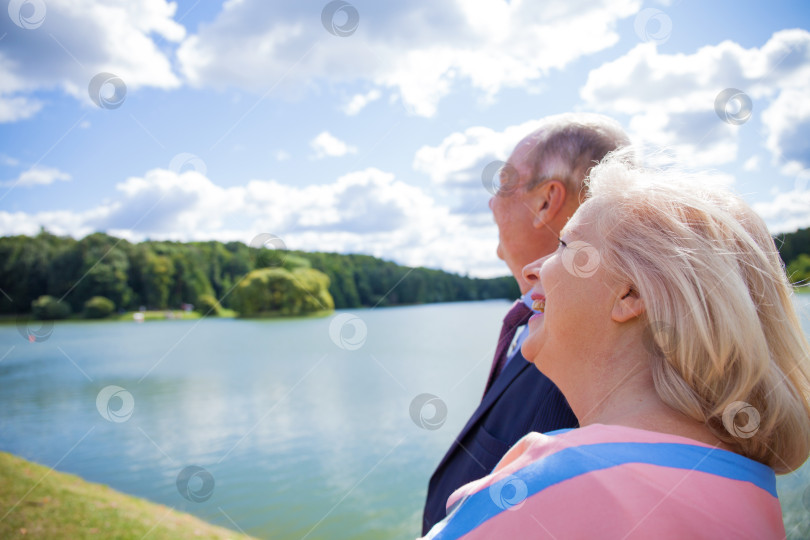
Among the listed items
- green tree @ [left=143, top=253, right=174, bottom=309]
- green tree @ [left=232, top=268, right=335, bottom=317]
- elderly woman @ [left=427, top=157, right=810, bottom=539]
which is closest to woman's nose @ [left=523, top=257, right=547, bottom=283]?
elderly woman @ [left=427, top=157, right=810, bottom=539]

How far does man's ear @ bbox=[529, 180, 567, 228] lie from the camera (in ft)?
8.21

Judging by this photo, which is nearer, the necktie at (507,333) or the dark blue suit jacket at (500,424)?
the dark blue suit jacket at (500,424)

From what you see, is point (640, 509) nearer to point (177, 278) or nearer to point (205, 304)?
point (205, 304)

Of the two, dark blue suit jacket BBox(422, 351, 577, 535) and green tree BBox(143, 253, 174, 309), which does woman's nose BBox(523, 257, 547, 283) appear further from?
green tree BBox(143, 253, 174, 309)

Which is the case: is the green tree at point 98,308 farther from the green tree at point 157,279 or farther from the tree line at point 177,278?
the green tree at point 157,279

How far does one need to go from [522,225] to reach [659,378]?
5.27 ft

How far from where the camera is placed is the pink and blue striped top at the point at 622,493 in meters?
0.79

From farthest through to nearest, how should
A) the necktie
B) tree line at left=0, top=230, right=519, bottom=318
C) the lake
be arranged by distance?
tree line at left=0, top=230, right=519, bottom=318 < the lake < the necktie

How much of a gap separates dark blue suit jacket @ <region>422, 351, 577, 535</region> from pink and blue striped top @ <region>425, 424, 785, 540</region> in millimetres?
809

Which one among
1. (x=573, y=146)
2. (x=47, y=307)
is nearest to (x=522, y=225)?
(x=573, y=146)

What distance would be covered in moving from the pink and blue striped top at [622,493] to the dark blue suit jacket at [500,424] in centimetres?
81

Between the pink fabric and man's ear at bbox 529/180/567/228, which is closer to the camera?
the pink fabric

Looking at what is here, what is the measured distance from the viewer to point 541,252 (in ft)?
8.48

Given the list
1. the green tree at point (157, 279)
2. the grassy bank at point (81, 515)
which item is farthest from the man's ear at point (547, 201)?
the green tree at point (157, 279)
